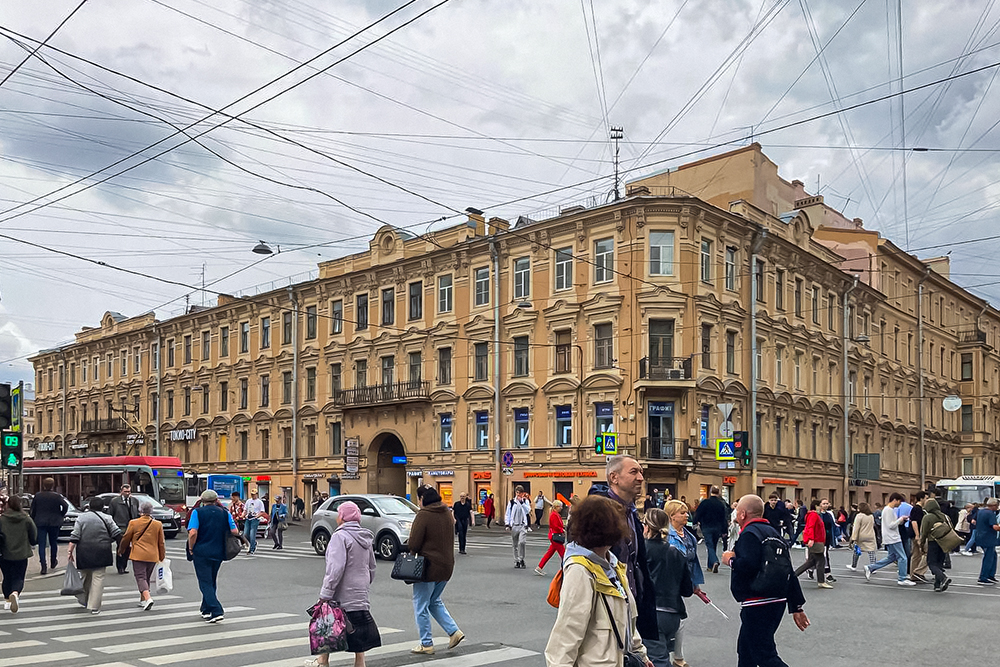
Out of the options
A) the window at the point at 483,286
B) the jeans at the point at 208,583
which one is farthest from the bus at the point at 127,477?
the jeans at the point at 208,583

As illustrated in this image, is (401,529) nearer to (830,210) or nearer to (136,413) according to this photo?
(830,210)

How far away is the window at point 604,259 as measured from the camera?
4125 cm

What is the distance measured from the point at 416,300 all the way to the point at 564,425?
36.0 ft

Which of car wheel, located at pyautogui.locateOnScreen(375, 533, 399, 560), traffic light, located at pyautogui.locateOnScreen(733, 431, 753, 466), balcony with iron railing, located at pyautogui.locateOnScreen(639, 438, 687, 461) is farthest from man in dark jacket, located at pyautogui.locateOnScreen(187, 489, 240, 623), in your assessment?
balcony with iron railing, located at pyautogui.locateOnScreen(639, 438, 687, 461)

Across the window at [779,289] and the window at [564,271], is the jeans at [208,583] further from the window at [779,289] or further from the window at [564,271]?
the window at [779,289]

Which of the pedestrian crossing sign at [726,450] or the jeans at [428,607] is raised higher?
the pedestrian crossing sign at [726,450]

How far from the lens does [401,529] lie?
24.0 m

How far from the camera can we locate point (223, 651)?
35.5 ft

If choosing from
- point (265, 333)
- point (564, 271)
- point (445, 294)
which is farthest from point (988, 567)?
point (265, 333)

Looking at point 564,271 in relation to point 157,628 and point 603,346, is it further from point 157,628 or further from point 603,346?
point 157,628

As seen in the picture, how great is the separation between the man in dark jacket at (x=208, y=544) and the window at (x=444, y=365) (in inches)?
1330

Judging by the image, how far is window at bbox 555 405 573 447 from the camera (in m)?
42.0

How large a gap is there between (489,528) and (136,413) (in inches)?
1415

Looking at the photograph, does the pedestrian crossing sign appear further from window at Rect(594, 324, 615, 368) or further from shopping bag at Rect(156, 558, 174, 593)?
shopping bag at Rect(156, 558, 174, 593)
